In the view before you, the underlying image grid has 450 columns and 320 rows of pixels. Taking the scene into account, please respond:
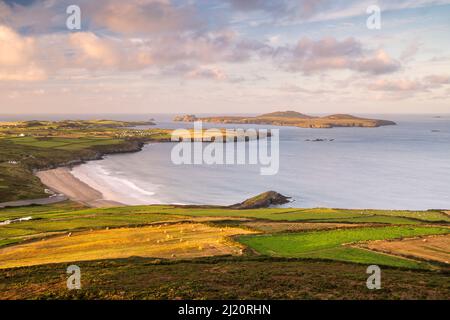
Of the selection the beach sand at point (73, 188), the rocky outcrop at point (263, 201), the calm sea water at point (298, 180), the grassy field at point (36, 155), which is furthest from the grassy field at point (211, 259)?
the calm sea water at point (298, 180)

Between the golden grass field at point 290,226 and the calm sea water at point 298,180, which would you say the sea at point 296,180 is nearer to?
the calm sea water at point 298,180

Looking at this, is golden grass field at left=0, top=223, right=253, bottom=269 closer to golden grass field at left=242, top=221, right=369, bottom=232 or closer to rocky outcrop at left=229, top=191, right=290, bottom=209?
golden grass field at left=242, top=221, right=369, bottom=232

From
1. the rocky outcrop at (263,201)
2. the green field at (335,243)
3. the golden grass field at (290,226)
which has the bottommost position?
the rocky outcrop at (263,201)

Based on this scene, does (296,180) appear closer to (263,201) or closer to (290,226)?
(263,201)

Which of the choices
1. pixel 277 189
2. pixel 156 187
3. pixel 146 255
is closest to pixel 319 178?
pixel 277 189

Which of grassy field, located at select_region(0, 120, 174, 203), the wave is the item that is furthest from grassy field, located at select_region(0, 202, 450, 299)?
grassy field, located at select_region(0, 120, 174, 203)

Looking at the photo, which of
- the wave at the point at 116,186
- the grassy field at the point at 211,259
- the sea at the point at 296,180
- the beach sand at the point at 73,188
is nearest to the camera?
the grassy field at the point at 211,259
